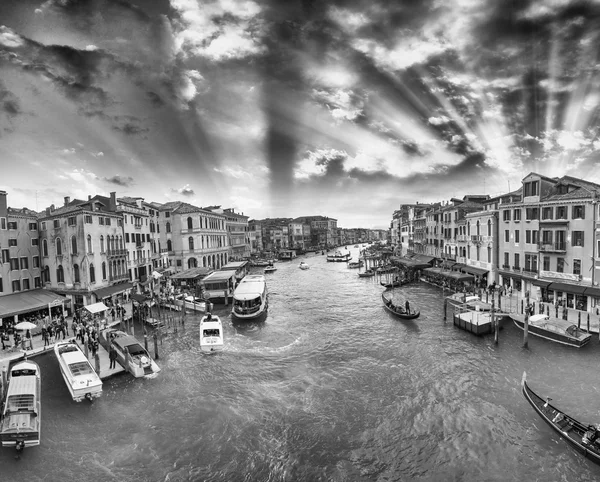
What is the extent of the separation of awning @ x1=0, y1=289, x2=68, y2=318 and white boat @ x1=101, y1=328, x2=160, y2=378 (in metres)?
11.1

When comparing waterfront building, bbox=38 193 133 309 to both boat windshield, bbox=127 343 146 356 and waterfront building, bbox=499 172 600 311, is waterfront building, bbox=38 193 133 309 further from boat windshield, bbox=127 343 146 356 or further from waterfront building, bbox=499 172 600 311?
waterfront building, bbox=499 172 600 311

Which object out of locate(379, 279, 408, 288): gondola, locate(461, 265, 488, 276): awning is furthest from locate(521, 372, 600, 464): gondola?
locate(379, 279, 408, 288): gondola

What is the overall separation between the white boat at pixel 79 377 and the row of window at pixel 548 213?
1620 inches

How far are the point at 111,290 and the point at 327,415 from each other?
30773 mm

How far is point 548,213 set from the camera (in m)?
35.4

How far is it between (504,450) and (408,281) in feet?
155

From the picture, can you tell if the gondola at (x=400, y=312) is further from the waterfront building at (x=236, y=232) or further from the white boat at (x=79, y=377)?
the waterfront building at (x=236, y=232)

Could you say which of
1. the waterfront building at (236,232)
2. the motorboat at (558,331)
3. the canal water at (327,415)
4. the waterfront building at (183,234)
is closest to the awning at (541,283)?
the motorboat at (558,331)

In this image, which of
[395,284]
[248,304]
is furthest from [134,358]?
[395,284]

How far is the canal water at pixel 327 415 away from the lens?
14609 mm

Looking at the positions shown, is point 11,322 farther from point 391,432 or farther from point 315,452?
point 391,432

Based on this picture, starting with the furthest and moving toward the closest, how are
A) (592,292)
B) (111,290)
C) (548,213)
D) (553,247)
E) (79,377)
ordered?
(111,290) → (548,213) → (553,247) → (592,292) → (79,377)

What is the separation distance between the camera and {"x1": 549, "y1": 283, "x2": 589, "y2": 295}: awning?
31300 mm

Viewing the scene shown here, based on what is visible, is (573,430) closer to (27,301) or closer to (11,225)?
(27,301)
